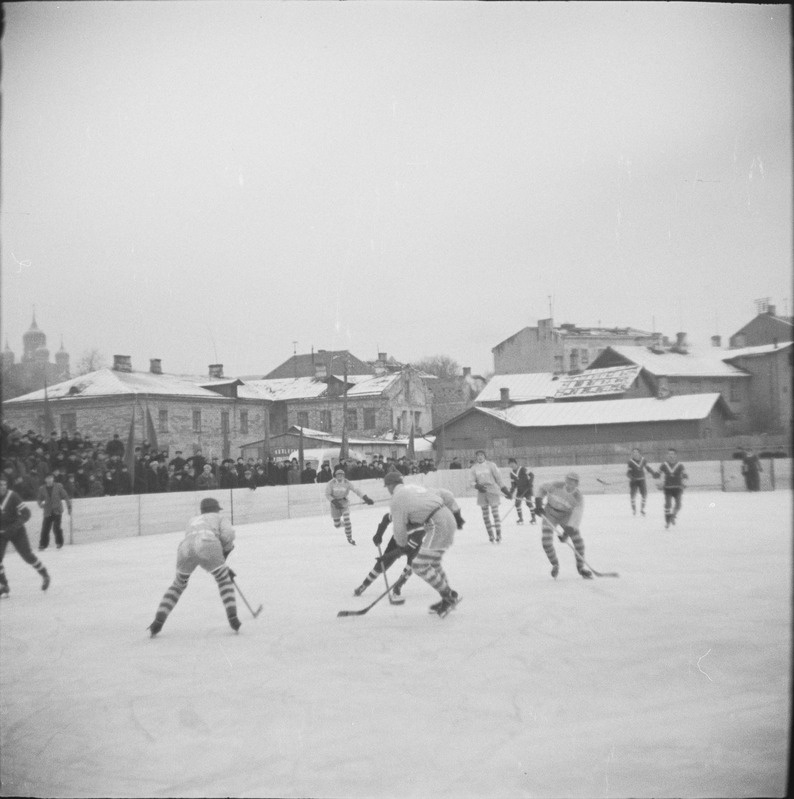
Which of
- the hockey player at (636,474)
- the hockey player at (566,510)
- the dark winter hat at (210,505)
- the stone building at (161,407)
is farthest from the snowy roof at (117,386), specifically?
the hockey player at (636,474)

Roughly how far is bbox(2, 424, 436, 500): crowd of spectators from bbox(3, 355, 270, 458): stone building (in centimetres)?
7

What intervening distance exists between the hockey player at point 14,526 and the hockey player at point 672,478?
294cm

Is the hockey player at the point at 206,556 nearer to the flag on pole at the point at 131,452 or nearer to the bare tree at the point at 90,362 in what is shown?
the flag on pole at the point at 131,452

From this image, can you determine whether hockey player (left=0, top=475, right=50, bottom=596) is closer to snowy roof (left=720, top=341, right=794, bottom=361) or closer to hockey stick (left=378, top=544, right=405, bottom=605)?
hockey stick (left=378, top=544, right=405, bottom=605)

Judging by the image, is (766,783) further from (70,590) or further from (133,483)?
(70,590)

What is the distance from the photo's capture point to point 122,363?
3650mm

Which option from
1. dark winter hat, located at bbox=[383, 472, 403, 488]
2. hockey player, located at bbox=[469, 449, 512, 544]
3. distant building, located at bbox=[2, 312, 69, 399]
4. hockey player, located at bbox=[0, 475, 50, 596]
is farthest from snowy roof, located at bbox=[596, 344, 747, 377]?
hockey player, located at bbox=[0, 475, 50, 596]

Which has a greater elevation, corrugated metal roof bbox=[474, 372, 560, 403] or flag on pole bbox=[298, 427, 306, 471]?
corrugated metal roof bbox=[474, 372, 560, 403]

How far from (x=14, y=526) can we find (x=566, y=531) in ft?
9.11

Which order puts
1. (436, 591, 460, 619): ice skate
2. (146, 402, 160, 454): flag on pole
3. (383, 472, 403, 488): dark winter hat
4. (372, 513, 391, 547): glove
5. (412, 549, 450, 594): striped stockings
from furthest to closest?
(372, 513, 391, 547): glove < (412, 549, 450, 594): striped stockings < (436, 591, 460, 619): ice skate < (383, 472, 403, 488): dark winter hat < (146, 402, 160, 454): flag on pole

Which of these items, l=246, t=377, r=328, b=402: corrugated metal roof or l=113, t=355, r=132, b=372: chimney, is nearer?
l=246, t=377, r=328, b=402: corrugated metal roof

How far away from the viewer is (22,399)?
3.61 metres

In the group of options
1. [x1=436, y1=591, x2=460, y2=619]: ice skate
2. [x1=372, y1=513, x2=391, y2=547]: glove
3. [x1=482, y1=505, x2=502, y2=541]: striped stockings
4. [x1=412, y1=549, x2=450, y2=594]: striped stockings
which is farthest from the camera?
[x1=372, y1=513, x2=391, y2=547]: glove

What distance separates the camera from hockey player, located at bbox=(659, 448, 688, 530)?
124 inches
